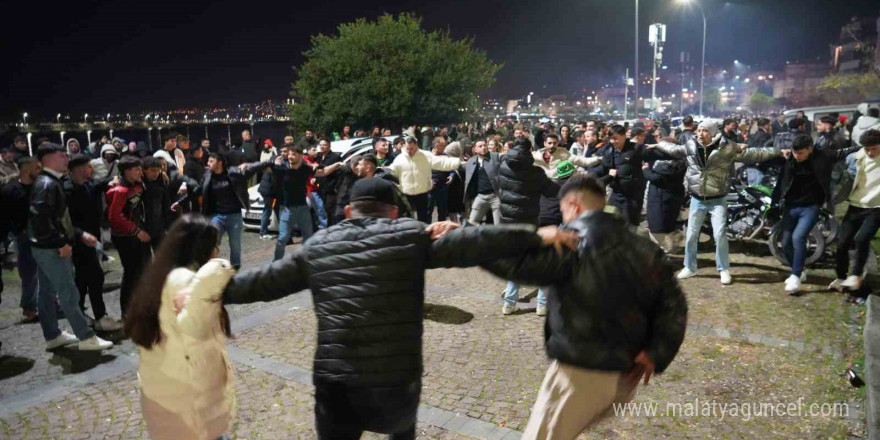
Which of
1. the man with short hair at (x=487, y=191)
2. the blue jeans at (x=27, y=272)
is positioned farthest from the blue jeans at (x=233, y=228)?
the man with short hair at (x=487, y=191)

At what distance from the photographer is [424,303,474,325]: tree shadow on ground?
6512mm

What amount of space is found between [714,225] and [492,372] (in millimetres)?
4162

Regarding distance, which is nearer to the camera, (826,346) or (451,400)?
(451,400)

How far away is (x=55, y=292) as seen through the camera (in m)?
5.77

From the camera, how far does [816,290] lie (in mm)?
7008

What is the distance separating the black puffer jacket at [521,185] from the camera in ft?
22.6

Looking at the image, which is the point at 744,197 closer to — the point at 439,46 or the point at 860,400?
the point at 860,400

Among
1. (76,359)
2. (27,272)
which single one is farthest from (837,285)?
(27,272)

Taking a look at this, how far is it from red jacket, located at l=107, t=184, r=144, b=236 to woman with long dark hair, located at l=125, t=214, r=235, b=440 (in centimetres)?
379

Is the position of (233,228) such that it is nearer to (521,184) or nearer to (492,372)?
(521,184)

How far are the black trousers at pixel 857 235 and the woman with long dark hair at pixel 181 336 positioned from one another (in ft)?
22.7

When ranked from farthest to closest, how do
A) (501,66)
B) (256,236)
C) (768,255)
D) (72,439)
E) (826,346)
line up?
(501,66), (256,236), (768,255), (826,346), (72,439)

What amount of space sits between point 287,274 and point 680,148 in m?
6.78

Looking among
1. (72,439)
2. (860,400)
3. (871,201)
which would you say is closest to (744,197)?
(871,201)
